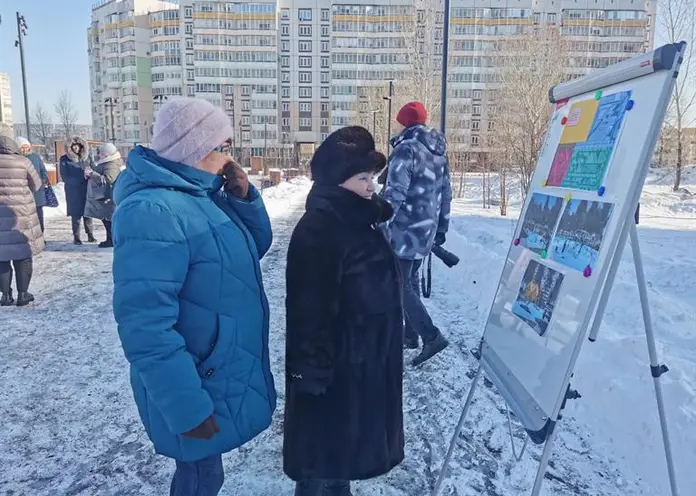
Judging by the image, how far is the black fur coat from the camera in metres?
1.87

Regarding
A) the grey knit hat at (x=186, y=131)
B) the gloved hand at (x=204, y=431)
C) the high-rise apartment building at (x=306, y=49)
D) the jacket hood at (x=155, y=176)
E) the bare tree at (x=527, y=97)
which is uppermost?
the high-rise apartment building at (x=306, y=49)

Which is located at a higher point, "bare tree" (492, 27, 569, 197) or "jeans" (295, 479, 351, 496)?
"bare tree" (492, 27, 569, 197)

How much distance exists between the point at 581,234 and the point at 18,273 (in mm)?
5731

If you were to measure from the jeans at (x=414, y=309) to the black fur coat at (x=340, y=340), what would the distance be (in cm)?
185

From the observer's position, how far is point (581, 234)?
6.38 ft

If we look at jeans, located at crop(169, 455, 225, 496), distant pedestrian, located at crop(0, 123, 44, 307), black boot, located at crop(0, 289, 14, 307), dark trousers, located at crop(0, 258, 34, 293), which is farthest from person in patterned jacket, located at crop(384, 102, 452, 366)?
black boot, located at crop(0, 289, 14, 307)

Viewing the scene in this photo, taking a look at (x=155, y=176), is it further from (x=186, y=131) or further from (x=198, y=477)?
(x=198, y=477)

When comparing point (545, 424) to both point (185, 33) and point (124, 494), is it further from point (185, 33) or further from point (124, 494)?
point (185, 33)

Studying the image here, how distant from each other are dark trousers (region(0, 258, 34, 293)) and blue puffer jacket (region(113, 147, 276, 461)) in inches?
178

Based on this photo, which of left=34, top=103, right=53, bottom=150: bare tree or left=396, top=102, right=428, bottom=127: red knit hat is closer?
left=396, top=102, right=428, bottom=127: red knit hat

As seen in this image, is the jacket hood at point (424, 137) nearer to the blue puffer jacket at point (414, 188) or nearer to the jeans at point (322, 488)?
the blue puffer jacket at point (414, 188)

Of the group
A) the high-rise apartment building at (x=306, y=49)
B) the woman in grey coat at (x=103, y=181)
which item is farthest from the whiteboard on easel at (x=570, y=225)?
the high-rise apartment building at (x=306, y=49)

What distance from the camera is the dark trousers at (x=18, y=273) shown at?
5.32m

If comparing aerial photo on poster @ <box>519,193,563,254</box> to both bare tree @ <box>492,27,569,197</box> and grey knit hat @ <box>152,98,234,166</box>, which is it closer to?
grey knit hat @ <box>152,98,234,166</box>
